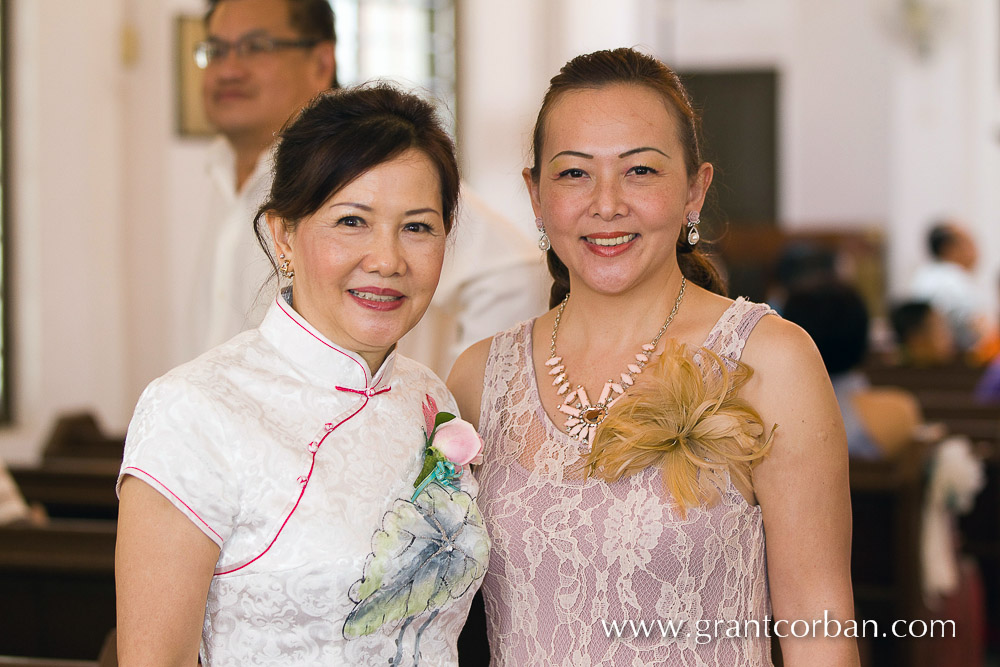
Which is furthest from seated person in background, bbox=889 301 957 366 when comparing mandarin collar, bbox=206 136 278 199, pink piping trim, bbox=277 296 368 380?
pink piping trim, bbox=277 296 368 380

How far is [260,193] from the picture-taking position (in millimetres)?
2514

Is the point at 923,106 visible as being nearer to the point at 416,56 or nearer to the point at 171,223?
the point at 416,56

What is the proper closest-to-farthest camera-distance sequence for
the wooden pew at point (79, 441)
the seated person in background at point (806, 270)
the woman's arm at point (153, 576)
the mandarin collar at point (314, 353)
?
1. the woman's arm at point (153, 576)
2. the mandarin collar at point (314, 353)
3. the seated person in background at point (806, 270)
4. the wooden pew at point (79, 441)

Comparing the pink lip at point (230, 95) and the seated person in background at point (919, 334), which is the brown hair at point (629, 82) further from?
the seated person in background at point (919, 334)

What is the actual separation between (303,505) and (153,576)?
0.21m

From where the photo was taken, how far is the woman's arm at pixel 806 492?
1.69 m

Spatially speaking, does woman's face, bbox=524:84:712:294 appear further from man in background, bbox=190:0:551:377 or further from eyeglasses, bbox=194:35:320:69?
eyeglasses, bbox=194:35:320:69

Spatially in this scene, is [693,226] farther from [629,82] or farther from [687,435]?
[687,435]

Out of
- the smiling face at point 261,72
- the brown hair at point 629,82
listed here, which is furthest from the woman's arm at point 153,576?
the smiling face at point 261,72

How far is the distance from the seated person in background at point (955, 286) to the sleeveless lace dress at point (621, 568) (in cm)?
846

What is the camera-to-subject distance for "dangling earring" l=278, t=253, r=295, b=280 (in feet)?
5.53

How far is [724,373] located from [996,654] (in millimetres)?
4227

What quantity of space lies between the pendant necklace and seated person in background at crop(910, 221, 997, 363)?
8.40m

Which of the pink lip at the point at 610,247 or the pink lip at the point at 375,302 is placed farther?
the pink lip at the point at 610,247
